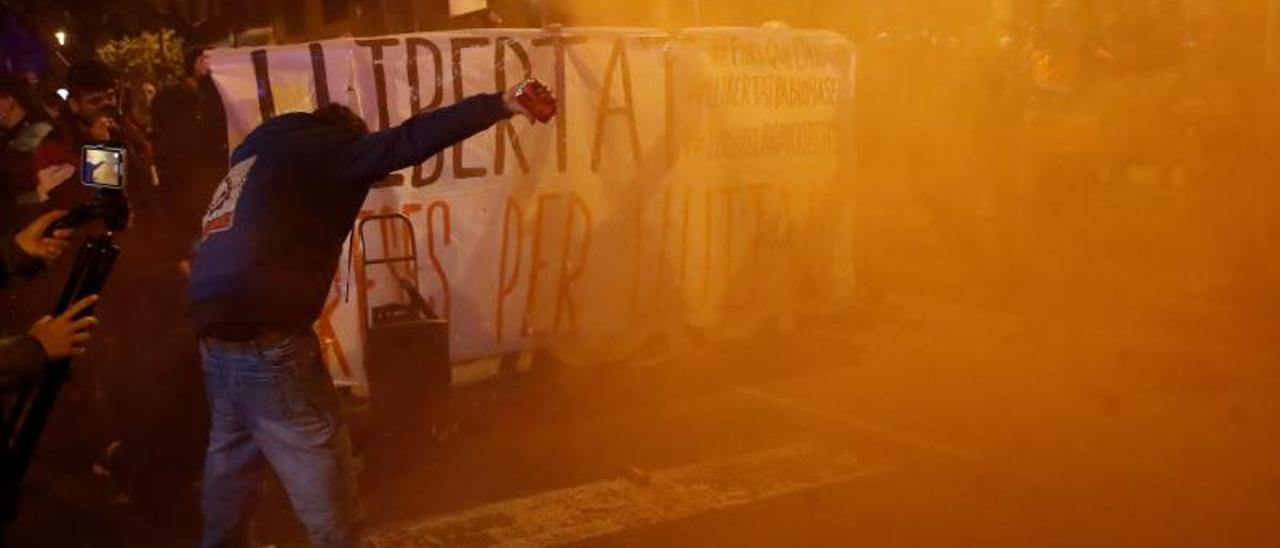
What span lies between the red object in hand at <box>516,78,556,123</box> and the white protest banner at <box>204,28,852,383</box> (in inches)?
108

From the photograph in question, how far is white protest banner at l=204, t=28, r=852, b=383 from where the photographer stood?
21.0 feet

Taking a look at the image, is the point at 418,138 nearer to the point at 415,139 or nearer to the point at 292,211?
the point at 415,139

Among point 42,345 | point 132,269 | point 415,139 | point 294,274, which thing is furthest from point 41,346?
point 132,269

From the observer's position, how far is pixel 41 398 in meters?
3.20

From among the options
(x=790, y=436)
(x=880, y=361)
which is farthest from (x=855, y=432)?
(x=880, y=361)

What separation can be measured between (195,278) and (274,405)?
45 cm

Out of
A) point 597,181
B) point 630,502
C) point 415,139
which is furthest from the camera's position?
point 597,181

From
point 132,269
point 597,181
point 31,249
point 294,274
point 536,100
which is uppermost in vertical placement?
point 536,100

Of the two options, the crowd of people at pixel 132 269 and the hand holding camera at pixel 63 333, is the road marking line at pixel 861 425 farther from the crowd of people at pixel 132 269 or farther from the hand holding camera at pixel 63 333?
the hand holding camera at pixel 63 333

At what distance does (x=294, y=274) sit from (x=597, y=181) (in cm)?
341

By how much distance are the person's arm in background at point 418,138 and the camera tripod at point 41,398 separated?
2.23 ft

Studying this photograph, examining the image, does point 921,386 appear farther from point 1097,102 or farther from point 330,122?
point 1097,102

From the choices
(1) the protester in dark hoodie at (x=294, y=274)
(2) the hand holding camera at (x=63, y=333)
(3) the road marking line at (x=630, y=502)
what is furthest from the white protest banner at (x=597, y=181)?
(2) the hand holding camera at (x=63, y=333)

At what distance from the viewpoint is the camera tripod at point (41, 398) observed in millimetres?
3189
